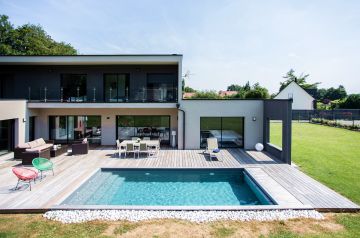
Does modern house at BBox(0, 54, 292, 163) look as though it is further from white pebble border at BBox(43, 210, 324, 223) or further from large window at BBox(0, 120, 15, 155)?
white pebble border at BBox(43, 210, 324, 223)

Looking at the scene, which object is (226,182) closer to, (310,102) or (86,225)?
(86,225)

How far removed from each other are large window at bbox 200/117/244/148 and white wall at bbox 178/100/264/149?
0.36 m

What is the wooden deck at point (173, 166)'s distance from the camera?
770cm

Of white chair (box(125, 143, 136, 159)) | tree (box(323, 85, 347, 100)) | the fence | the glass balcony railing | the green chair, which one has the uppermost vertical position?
tree (box(323, 85, 347, 100))

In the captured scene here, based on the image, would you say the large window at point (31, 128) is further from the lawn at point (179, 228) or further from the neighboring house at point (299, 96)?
the neighboring house at point (299, 96)

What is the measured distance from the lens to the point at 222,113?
16.5 m

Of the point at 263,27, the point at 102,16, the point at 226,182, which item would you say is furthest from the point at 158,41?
the point at 226,182

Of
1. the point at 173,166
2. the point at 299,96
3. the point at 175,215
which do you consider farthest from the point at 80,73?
the point at 299,96

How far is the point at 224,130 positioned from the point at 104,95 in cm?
940

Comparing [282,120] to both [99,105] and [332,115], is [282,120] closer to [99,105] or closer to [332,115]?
[99,105]

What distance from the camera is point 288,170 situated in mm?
11430

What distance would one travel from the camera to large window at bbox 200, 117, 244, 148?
16.7 meters

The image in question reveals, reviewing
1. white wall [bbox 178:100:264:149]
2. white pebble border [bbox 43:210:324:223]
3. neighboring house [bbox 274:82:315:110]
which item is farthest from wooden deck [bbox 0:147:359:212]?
neighboring house [bbox 274:82:315:110]

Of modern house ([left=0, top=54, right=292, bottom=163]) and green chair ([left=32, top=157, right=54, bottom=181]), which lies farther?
modern house ([left=0, top=54, right=292, bottom=163])
